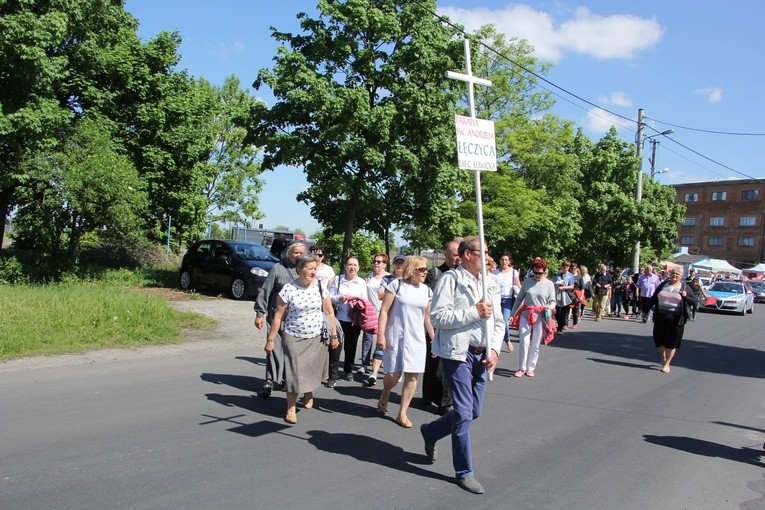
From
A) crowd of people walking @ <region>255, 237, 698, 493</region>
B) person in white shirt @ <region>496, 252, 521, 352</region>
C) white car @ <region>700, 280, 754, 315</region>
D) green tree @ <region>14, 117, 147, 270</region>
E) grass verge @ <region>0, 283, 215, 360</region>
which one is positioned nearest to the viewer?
crowd of people walking @ <region>255, 237, 698, 493</region>

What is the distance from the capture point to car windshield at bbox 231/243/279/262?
17.6m

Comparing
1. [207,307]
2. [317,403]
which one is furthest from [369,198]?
[317,403]

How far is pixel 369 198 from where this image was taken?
19109 mm

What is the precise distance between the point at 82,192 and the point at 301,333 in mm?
12412

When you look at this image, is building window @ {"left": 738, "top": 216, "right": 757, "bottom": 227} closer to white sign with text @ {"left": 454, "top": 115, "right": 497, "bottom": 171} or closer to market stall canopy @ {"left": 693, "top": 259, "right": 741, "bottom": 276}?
market stall canopy @ {"left": 693, "top": 259, "right": 741, "bottom": 276}

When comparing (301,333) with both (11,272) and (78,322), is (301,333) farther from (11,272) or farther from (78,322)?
(11,272)

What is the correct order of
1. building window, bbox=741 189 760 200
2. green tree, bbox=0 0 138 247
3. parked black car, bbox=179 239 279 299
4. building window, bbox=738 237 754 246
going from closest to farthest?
1. green tree, bbox=0 0 138 247
2. parked black car, bbox=179 239 279 299
3. building window, bbox=741 189 760 200
4. building window, bbox=738 237 754 246

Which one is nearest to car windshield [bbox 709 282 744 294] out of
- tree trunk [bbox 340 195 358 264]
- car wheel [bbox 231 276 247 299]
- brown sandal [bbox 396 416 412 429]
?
tree trunk [bbox 340 195 358 264]

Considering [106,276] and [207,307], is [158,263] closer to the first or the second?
[106,276]

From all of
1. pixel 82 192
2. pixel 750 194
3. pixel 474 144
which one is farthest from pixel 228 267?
pixel 750 194

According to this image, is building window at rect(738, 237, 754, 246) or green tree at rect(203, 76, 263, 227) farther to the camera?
building window at rect(738, 237, 754, 246)

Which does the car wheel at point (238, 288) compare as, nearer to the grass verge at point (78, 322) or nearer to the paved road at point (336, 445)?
the grass verge at point (78, 322)

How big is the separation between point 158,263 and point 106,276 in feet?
15.9

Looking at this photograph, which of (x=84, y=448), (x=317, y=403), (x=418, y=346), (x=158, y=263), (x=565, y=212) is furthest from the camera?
(x=565, y=212)
